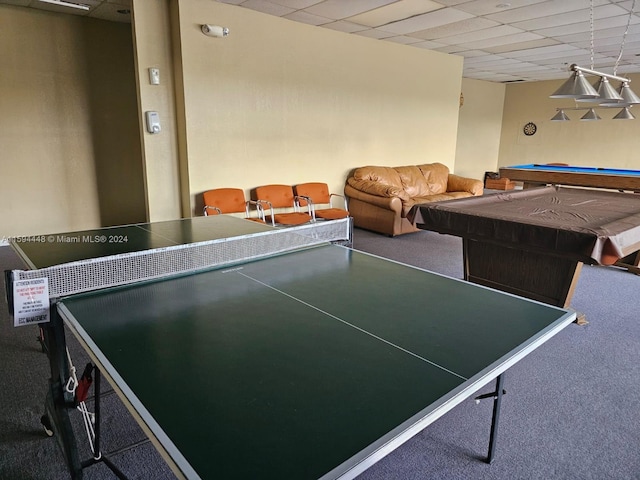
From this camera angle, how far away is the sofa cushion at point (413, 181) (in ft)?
22.5

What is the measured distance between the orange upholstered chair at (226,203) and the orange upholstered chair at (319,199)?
0.75 m

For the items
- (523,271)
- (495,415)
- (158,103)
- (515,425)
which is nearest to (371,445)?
(495,415)

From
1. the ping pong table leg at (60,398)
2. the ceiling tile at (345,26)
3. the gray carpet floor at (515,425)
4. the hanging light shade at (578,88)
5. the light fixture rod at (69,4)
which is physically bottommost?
the gray carpet floor at (515,425)

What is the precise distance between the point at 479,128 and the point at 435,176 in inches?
186

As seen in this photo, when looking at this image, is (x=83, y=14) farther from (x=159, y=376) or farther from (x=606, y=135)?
(x=606, y=135)

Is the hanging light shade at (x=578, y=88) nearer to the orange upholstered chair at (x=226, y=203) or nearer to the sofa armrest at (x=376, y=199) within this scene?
the sofa armrest at (x=376, y=199)

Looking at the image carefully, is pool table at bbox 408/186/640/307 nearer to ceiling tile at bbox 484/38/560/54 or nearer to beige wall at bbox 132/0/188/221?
beige wall at bbox 132/0/188/221

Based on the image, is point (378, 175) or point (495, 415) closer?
point (495, 415)

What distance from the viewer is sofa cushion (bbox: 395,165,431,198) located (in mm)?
6863

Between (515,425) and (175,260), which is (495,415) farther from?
(175,260)

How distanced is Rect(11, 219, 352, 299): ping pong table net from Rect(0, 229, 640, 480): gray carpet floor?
814mm

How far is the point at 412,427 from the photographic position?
0.98 metres

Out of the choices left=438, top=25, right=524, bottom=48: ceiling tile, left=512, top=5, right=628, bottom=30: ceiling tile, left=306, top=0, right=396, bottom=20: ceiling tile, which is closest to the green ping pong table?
left=306, top=0, right=396, bottom=20: ceiling tile

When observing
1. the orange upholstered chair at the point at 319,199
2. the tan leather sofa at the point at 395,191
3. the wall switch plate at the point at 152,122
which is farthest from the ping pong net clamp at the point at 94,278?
the tan leather sofa at the point at 395,191
